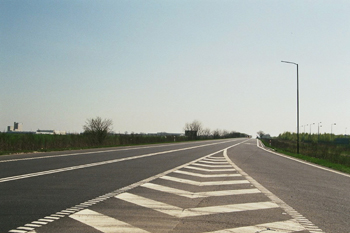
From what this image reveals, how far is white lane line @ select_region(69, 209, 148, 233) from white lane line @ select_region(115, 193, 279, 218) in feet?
3.40

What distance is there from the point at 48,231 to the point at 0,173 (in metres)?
7.32

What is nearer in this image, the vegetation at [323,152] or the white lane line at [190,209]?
the white lane line at [190,209]

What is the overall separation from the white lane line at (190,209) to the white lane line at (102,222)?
1.04m

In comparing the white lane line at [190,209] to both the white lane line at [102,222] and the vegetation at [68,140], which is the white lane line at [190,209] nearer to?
the white lane line at [102,222]

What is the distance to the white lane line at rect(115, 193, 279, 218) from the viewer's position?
245 inches

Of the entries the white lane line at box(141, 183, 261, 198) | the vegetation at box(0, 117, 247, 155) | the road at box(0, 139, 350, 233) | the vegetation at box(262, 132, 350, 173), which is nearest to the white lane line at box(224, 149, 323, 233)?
the road at box(0, 139, 350, 233)

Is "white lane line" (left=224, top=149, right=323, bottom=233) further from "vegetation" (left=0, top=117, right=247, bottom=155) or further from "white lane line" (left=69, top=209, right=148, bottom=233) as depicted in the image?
"vegetation" (left=0, top=117, right=247, bottom=155)

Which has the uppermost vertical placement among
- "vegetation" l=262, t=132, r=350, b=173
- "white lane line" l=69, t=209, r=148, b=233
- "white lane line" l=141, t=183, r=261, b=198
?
"white lane line" l=69, t=209, r=148, b=233

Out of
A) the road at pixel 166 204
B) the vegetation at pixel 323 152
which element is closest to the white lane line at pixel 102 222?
the road at pixel 166 204

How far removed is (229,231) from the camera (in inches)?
201

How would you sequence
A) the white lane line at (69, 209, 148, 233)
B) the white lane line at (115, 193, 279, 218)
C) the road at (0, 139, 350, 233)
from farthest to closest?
the white lane line at (115, 193, 279, 218) → the road at (0, 139, 350, 233) → the white lane line at (69, 209, 148, 233)

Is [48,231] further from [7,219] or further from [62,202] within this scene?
[62,202]

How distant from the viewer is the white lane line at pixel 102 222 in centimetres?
512

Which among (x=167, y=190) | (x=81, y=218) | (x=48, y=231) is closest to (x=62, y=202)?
(x=81, y=218)
